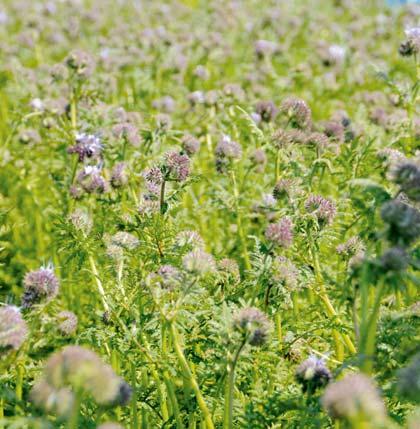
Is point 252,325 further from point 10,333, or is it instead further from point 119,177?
point 119,177

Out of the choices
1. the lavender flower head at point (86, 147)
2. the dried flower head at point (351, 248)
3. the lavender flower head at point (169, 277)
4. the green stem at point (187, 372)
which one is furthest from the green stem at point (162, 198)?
the lavender flower head at point (86, 147)

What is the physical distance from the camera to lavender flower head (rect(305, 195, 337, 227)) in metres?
2.68

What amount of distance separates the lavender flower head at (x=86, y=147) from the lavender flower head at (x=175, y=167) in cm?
98

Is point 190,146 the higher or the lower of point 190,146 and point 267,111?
the lower

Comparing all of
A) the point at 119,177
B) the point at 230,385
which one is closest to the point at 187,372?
the point at 230,385

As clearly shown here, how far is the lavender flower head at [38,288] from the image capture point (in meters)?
2.41

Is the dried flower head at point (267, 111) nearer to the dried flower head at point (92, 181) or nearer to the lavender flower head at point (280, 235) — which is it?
the dried flower head at point (92, 181)

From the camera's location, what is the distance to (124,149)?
3799 mm

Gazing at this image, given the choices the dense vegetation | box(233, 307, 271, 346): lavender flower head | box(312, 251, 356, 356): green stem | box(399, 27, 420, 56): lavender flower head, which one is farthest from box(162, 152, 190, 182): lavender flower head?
box(399, 27, 420, 56): lavender flower head

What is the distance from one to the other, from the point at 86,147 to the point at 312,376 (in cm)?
200

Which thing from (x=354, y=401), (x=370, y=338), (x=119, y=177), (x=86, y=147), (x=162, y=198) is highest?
(x=86, y=147)

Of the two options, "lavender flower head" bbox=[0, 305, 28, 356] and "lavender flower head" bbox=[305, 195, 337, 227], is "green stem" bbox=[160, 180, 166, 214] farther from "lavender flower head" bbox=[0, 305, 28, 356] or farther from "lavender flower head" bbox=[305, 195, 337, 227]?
"lavender flower head" bbox=[0, 305, 28, 356]

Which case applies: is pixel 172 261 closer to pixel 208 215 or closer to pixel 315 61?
pixel 208 215

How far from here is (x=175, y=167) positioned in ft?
8.80
